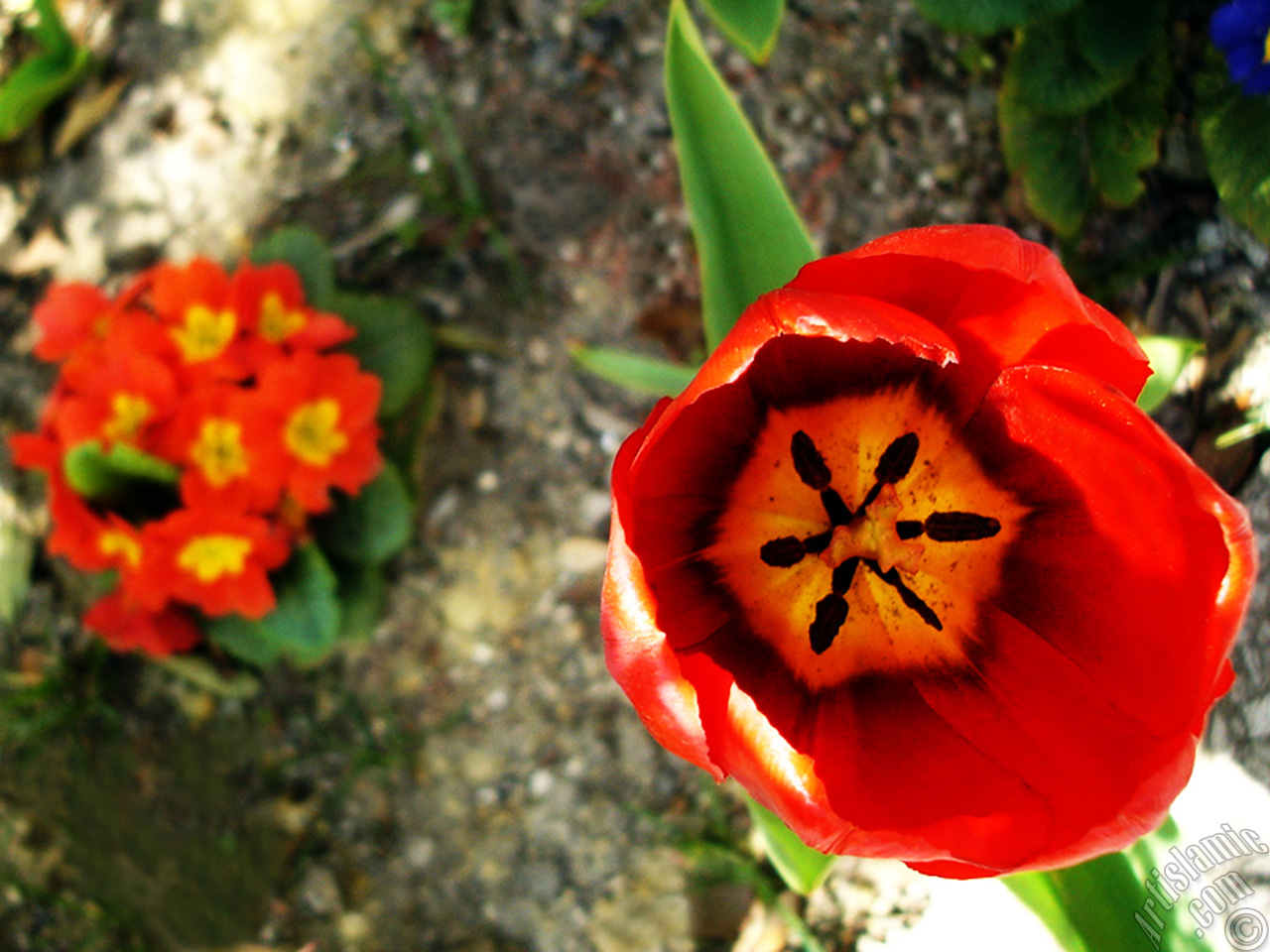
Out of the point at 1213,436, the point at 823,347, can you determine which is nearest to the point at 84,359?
the point at 823,347

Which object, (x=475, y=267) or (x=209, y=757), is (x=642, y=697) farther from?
(x=209, y=757)

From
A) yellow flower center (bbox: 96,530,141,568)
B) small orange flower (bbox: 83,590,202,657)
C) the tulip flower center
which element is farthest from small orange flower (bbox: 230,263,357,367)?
the tulip flower center

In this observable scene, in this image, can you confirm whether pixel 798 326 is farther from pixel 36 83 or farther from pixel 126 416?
pixel 36 83

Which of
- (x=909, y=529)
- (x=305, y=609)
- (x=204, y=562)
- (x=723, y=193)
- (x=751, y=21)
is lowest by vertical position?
(x=305, y=609)

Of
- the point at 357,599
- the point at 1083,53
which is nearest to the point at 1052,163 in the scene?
the point at 1083,53

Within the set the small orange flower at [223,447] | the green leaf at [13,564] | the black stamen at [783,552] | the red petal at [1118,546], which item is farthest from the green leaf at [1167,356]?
the green leaf at [13,564]

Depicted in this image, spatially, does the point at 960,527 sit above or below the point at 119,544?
above

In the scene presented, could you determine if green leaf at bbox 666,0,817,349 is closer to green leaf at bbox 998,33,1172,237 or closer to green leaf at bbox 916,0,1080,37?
green leaf at bbox 916,0,1080,37
